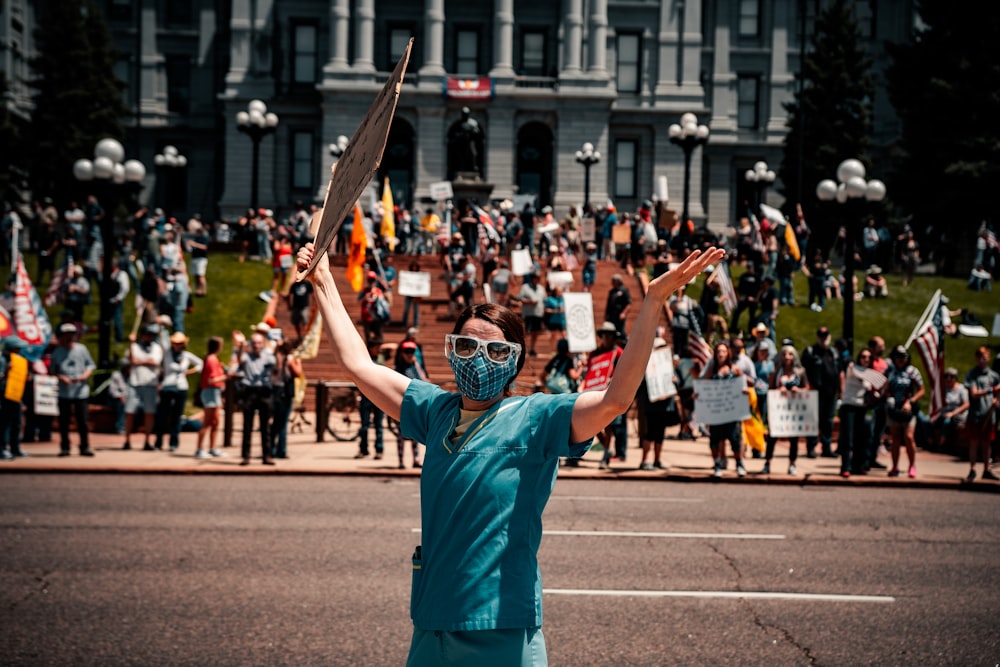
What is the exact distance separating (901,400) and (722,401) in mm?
2435

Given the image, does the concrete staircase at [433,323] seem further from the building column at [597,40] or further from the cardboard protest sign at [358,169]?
the building column at [597,40]

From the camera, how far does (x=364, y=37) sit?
60250 mm

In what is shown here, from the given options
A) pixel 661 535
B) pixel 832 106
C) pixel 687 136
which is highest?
pixel 832 106

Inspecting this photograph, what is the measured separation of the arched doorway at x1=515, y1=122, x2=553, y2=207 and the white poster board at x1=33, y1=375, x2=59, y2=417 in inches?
1789

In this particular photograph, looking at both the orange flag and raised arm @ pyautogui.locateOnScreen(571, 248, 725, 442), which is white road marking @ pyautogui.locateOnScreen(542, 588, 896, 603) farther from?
the orange flag

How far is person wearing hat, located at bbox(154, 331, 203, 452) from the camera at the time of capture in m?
17.7

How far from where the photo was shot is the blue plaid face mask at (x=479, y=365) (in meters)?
3.95

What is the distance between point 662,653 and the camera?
23.3 ft

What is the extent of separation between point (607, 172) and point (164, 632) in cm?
5625

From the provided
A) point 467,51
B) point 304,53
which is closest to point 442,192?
point 467,51

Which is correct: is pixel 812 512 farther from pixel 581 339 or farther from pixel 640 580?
pixel 581 339

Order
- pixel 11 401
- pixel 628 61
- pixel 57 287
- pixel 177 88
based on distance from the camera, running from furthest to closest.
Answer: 1. pixel 177 88
2. pixel 628 61
3. pixel 57 287
4. pixel 11 401

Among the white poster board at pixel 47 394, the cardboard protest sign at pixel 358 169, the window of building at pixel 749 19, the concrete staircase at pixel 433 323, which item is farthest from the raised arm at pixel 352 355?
the window of building at pixel 749 19

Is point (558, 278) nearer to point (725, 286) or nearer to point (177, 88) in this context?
point (725, 286)
